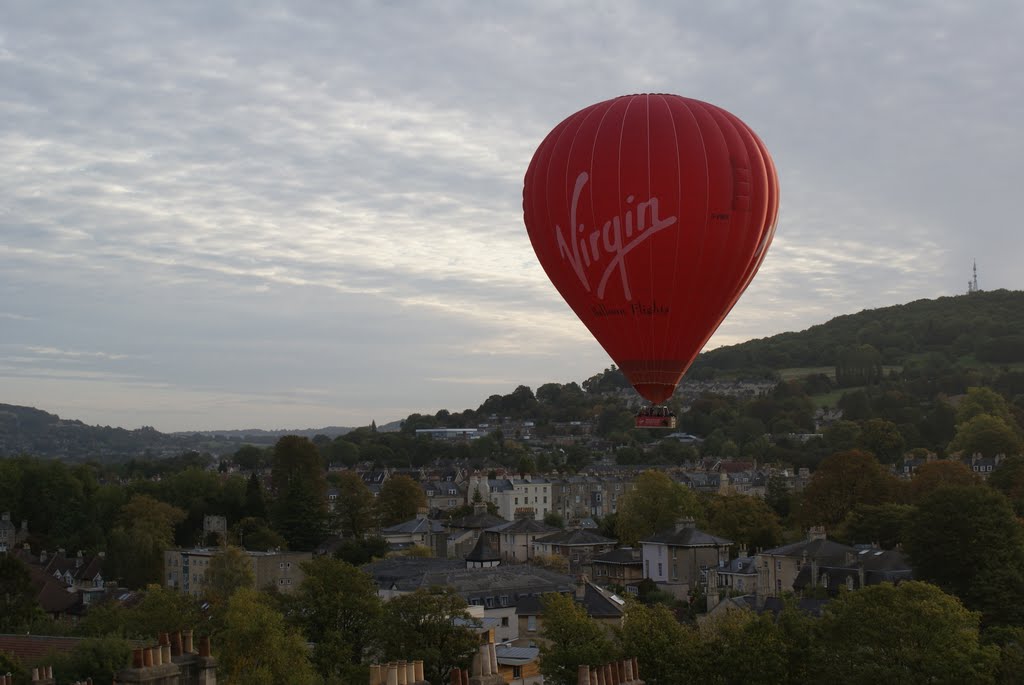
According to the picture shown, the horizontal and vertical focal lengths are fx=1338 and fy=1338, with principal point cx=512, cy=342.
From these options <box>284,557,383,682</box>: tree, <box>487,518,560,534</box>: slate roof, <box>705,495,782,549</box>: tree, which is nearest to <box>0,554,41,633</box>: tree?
<box>284,557,383,682</box>: tree

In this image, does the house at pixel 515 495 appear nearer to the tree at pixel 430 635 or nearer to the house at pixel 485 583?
the house at pixel 485 583

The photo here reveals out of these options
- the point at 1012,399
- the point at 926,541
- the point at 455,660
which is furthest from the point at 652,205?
the point at 1012,399

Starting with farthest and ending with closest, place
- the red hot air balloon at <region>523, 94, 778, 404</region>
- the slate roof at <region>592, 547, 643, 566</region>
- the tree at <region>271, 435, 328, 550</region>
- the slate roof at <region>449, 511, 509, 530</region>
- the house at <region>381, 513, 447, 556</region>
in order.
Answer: the slate roof at <region>449, 511, 509, 530</region> → the tree at <region>271, 435, 328, 550</region> → the house at <region>381, 513, 447, 556</region> → the slate roof at <region>592, 547, 643, 566</region> → the red hot air balloon at <region>523, 94, 778, 404</region>

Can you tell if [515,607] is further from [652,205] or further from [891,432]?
[891,432]

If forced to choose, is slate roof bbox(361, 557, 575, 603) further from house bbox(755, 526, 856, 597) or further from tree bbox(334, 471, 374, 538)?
tree bbox(334, 471, 374, 538)

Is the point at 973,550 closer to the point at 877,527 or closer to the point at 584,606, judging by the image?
the point at 584,606

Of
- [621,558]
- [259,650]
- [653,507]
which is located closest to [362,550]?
[621,558]

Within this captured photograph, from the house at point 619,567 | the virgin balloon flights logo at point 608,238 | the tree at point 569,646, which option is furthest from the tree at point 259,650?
the house at point 619,567
